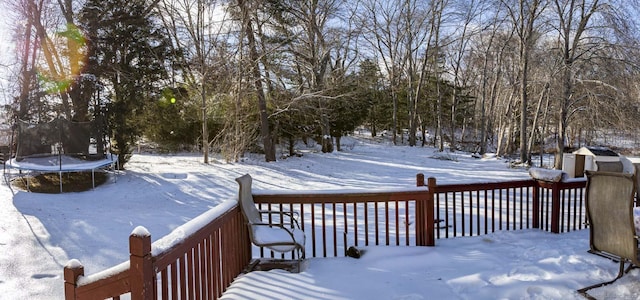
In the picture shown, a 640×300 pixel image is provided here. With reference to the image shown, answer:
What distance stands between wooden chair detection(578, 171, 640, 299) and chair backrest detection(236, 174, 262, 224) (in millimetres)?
2755

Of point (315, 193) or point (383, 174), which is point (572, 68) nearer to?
point (383, 174)

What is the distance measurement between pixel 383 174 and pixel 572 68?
9.11 meters

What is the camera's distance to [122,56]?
12492 mm

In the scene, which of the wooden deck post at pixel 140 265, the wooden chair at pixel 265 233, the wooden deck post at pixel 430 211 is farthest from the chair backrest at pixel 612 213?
the wooden deck post at pixel 140 265

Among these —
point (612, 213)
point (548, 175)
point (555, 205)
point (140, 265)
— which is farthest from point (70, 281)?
point (555, 205)

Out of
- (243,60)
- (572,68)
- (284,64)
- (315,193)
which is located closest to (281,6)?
(284,64)

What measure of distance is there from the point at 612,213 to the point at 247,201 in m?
3.00

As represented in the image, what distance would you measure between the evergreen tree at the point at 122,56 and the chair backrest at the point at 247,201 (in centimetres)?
980

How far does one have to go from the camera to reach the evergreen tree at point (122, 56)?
11.9 metres

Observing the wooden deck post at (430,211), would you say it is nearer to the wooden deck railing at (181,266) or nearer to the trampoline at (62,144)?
the wooden deck railing at (181,266)

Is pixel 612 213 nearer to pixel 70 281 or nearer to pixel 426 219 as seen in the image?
pixel 426 219

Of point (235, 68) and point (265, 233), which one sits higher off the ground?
point (235, 68)

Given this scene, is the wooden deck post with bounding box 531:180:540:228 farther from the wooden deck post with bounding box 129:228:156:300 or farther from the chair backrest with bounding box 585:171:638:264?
the wooden deck post with bounding box 129:228:156:300

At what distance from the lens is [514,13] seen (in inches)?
627
